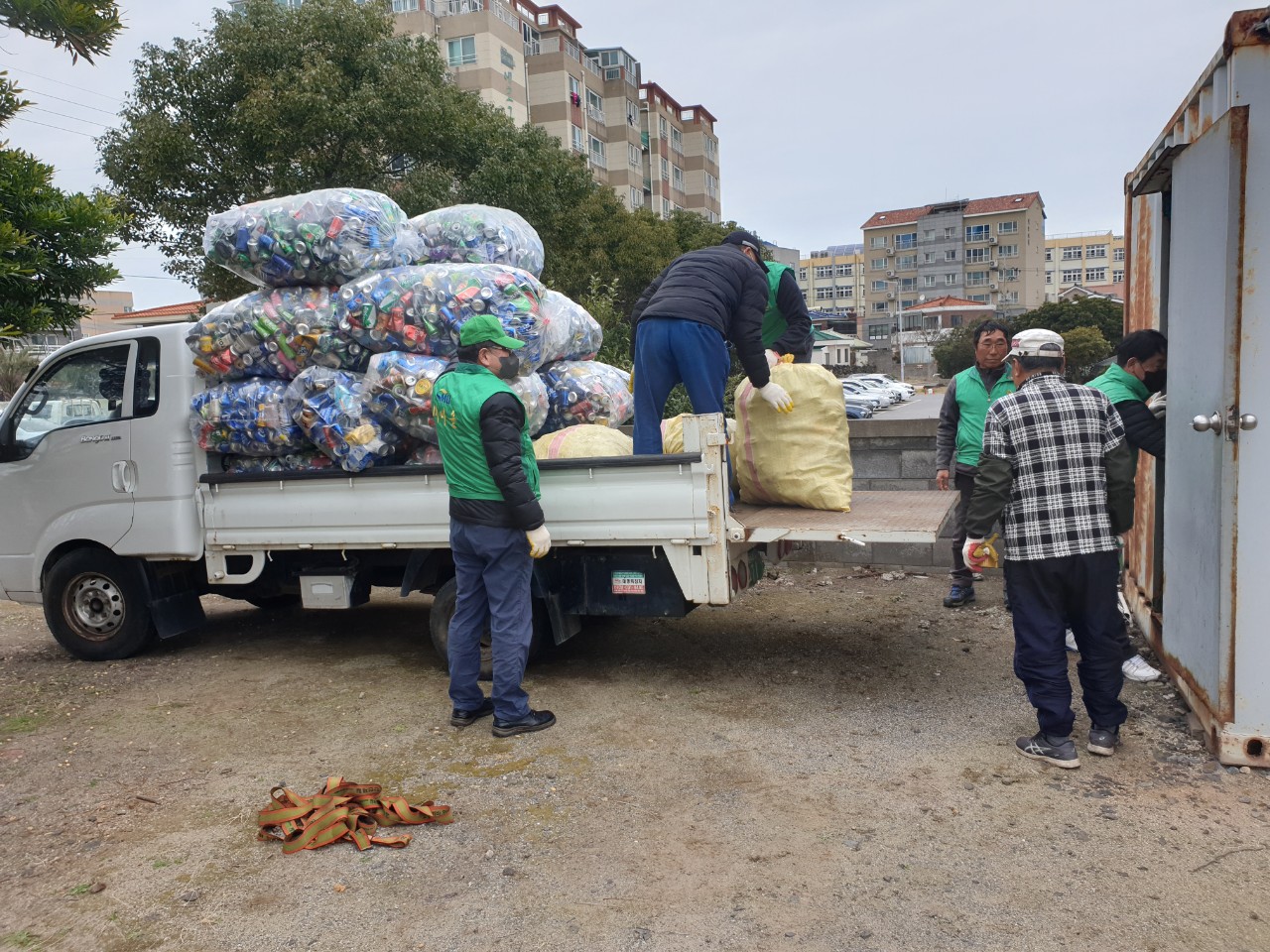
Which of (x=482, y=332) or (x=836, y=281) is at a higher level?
(x=836, y=281)

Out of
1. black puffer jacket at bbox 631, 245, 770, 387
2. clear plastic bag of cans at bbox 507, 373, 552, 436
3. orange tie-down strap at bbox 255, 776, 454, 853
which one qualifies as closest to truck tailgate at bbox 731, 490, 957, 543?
black puffer jacket at bbox 631, 245, 770, 387

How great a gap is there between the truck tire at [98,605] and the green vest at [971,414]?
5.17 m

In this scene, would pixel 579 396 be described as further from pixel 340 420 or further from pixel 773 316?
pixel 340 420

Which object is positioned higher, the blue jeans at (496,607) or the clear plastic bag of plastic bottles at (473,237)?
the clear plastic bag of plastic bottles at (473,237)

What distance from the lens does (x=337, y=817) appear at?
3.40 m

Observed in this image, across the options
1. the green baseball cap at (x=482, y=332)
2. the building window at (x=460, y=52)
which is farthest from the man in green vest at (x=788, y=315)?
the building window at (x=460, y=52)

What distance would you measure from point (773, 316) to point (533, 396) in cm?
148

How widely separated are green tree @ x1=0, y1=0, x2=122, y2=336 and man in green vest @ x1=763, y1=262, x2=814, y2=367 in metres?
3.62

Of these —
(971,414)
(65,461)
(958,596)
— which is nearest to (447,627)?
(65,461)

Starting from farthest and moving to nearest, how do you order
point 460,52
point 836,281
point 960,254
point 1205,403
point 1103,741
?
point 836,281 → point 960,254 → point 460,52 → point 1103,741 → point 1205,403

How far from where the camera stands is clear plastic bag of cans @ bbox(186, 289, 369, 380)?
511 centimetres

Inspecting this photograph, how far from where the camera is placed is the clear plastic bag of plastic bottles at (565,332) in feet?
17.7

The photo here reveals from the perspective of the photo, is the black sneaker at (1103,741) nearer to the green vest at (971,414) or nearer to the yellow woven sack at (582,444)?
the green vest at (971,414)

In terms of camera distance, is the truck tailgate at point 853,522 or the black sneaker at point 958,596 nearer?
the truck tailgate at point 853,522
